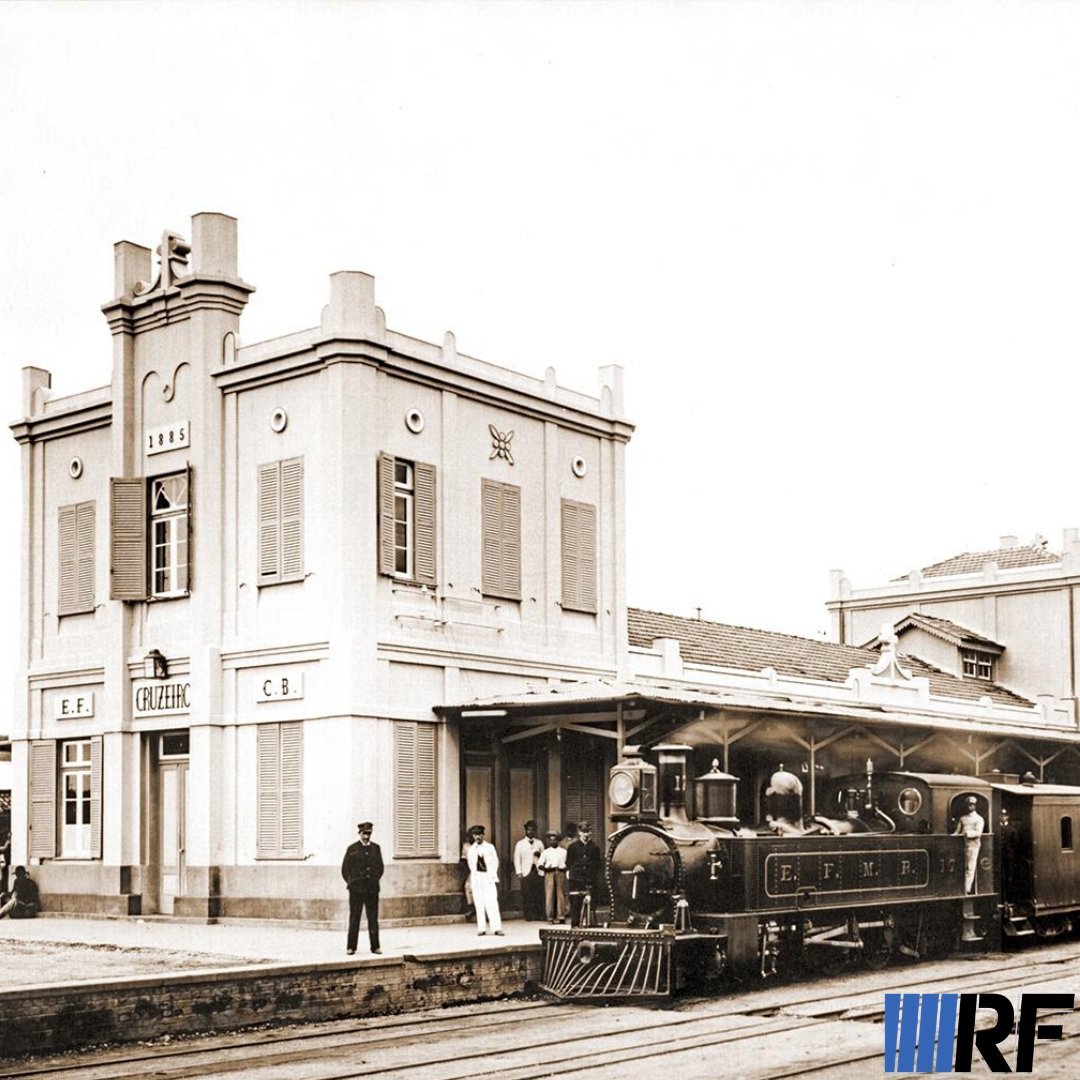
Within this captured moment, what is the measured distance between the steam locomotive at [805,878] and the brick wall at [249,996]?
826 mm

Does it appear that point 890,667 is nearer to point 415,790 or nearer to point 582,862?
point 415,790

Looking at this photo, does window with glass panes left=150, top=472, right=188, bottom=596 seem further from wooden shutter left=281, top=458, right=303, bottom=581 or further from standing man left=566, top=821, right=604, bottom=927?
standing man left=566, top=821, right=604, bottom=927

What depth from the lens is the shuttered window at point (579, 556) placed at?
23.7m

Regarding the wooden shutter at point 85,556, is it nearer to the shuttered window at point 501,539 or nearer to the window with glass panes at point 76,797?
the window with glass panes at point 76,797

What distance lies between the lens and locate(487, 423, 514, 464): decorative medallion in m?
22.7

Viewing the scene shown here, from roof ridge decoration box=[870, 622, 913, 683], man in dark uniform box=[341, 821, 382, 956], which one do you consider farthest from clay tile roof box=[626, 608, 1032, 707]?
man in dark uniform box=[341, 821, 382, 956]

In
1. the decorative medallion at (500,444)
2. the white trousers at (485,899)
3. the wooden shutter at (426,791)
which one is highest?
the decorative medallion at (500,444)

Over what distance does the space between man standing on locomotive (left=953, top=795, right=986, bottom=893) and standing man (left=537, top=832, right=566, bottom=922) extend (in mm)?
5039

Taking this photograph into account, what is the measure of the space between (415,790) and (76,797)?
576 centimetres

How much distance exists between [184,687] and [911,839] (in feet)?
31.3

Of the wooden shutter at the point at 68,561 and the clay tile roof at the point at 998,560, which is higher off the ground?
the clay tile roof at the point at 998,560

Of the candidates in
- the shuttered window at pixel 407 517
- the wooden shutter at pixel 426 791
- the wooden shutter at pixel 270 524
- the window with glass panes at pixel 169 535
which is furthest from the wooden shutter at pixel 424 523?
the window with glass panes at pixel 169 535

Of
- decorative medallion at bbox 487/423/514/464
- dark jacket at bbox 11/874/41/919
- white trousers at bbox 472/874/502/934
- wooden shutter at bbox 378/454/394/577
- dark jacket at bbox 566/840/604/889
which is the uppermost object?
decorative medallion at bbox 487/423/514/464

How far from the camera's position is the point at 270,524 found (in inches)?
837
